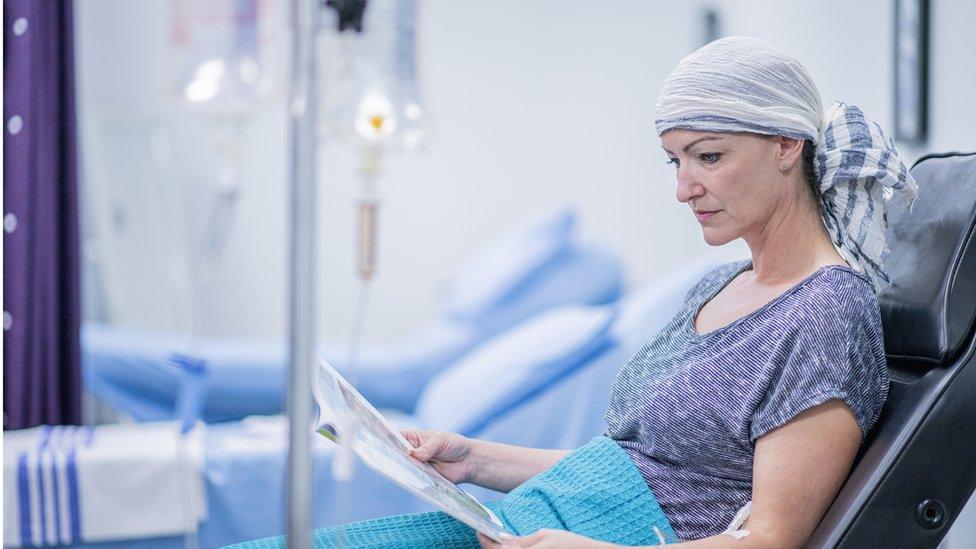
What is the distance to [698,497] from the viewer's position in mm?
1169

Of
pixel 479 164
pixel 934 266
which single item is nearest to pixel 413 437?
pixel 934 266

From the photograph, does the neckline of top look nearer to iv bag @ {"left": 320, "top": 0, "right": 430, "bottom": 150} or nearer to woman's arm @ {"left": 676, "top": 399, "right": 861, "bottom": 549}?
woman's arm @ {"left": 676, "top": 399, "right": 861, "bottom": 549}

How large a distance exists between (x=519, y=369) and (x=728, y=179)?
1.14 metres

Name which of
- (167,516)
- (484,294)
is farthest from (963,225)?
(484,294)

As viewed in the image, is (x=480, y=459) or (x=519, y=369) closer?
(x=480, y=459)

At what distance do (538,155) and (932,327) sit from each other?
362 cm

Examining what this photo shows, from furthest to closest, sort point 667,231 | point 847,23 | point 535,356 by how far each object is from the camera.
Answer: point 667,231 < point 847,23 < point 535,356

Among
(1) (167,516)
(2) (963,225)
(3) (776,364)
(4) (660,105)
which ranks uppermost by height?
→ (4) (660,105)

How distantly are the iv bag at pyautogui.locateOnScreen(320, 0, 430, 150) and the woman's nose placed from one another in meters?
1.09

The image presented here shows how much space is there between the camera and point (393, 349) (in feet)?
11.1

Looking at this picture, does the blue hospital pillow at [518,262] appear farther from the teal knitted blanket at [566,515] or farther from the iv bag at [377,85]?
the teal knitted blanket at [566,515]

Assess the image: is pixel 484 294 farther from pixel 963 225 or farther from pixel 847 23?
pixel 963 225

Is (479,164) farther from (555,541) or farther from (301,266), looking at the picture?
(301,266)

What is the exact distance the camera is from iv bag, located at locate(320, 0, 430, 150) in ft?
7.38
